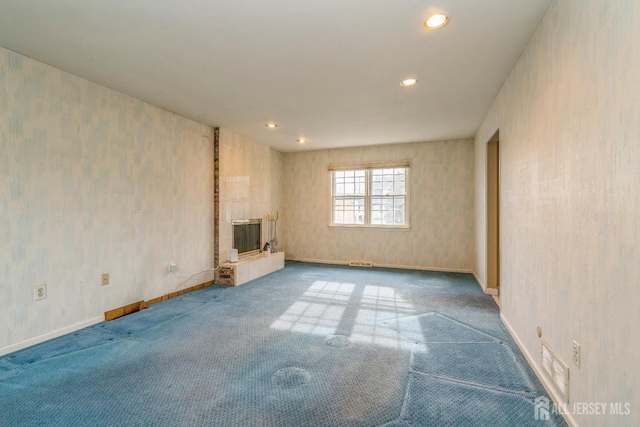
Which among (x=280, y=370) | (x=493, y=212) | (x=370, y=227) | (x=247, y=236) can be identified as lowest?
(x=280, y=370)

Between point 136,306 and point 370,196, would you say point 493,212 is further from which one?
point 136,306

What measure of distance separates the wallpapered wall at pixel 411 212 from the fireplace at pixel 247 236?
1.25 metres

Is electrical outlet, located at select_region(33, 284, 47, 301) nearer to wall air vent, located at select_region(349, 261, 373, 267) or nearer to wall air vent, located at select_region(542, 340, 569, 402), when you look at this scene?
wall air vent, located at select_region(542, 340, 569, 402)

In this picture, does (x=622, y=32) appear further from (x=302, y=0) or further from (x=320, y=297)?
(x=320, y=297)

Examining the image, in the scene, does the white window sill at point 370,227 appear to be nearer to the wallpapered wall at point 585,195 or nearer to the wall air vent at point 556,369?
the wallpapered wall at point 585,195

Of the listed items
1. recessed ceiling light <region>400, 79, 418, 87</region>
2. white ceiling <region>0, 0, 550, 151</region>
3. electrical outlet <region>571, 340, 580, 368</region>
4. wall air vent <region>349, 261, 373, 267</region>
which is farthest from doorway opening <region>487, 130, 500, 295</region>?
electrical outlet <region>571, 340, 580, 368</region>

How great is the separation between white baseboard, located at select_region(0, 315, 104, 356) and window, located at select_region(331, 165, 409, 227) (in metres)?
4.43

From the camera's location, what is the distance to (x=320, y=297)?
13.1 ft

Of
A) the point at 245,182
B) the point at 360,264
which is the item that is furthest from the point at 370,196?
the point at 245,182

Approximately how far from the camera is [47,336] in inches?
106

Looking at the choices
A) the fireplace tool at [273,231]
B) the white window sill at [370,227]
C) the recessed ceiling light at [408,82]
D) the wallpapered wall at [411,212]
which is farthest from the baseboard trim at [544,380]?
the fireplace tool at [273,231]

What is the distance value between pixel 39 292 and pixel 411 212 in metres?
5.36

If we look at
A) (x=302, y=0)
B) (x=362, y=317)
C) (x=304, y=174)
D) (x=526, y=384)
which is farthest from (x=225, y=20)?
(x=304, y=174)

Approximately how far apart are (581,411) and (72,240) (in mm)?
3941
